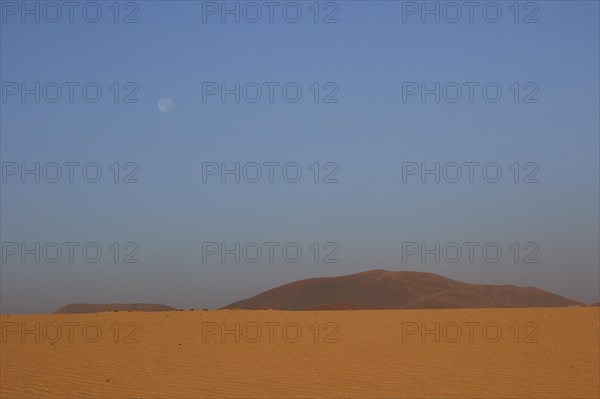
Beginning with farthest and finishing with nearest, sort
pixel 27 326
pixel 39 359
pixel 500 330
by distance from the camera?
pixel 27 326, pixel 500 330, pixel 39 359

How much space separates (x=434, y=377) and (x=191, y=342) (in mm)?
9899

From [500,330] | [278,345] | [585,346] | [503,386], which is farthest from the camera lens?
[500,330]

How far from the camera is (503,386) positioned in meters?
13.3

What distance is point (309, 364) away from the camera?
1647 cm

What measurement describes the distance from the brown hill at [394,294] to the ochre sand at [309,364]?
8050 centimetres

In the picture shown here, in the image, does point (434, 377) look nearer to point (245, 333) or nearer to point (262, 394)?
point (262, 394)

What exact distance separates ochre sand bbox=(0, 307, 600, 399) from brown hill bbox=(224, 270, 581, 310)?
8050 cm

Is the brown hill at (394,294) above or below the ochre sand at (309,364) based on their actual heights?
below

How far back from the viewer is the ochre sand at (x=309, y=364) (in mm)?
13031

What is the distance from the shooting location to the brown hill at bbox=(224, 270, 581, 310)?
350 ft

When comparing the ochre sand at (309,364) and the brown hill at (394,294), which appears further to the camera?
the brown hill at (394,294)

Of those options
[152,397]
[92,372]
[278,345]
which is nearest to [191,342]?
[278,345]

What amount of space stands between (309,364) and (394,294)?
308 ft

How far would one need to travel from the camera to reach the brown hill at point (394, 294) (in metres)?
107
